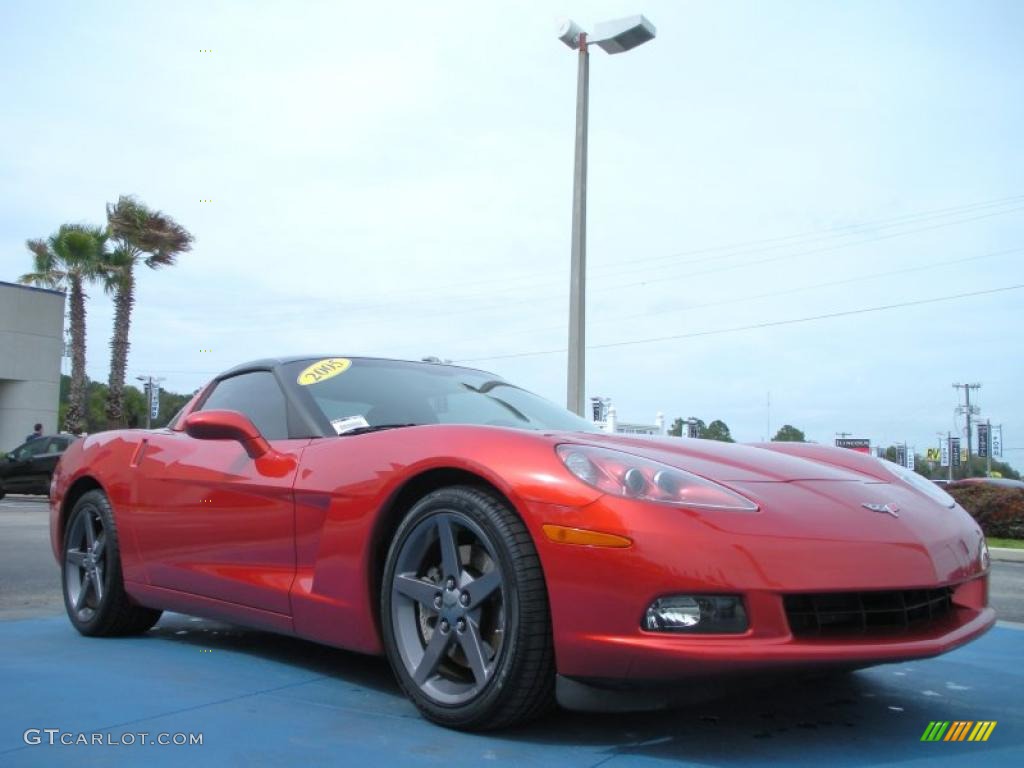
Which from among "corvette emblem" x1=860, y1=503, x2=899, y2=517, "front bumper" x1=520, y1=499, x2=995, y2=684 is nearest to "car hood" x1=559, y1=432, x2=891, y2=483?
"corvette emblem" x1=860, y1=503, x2=899, y2=517

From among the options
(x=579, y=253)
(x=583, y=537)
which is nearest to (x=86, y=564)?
(x=583, y=537)

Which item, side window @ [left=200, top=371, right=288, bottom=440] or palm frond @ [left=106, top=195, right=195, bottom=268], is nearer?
side window @ [left=200, top=371, right=288, bottom=440]

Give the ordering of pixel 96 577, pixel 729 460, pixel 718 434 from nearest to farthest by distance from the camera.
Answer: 1. pixel 729 460
2. pixel 96 577
3. pixel 718 434

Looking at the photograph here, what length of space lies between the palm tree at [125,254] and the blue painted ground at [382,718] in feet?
83.9

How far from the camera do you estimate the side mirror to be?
3604 mm

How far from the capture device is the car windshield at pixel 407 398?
12.1 feet

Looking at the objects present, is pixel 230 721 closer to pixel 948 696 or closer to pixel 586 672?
pixel 586 672

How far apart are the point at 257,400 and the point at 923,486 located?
8.24ft

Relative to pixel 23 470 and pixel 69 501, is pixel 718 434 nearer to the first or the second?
pixel 69 501

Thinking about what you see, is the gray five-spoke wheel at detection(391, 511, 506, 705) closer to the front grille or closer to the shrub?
the front grille

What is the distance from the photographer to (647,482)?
2682 mm

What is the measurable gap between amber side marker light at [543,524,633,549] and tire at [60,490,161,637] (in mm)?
2477

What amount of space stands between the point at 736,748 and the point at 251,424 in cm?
200

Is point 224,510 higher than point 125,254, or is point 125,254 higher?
point 125,254
